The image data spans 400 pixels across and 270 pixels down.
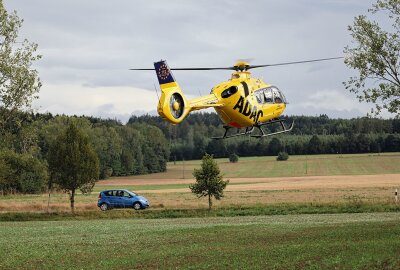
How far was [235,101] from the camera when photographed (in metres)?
31.9

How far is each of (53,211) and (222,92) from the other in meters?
30.8

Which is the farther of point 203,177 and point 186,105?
point 203,177

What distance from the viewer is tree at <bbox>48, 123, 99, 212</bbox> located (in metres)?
59.4

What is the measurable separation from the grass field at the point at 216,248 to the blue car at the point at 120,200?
23210mm

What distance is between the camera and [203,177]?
2440 inches

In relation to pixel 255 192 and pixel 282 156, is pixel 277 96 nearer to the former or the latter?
pixel 255 192

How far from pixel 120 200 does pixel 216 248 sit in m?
34.6

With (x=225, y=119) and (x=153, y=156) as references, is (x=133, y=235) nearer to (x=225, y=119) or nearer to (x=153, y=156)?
(x=225, y=119)

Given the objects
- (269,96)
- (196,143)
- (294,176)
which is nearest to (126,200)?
(269,96)

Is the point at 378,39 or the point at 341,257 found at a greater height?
the point at 378,39

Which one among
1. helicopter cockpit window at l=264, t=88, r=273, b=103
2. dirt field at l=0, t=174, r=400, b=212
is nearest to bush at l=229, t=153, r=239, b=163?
dirt field at l=0, t=174, r=400, b=212

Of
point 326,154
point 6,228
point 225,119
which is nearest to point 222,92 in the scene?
point 225,119

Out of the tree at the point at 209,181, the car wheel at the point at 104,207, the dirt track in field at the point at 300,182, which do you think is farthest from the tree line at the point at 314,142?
the car wheel at the point at 104,207

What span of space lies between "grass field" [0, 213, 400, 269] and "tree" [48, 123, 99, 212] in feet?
71.9
